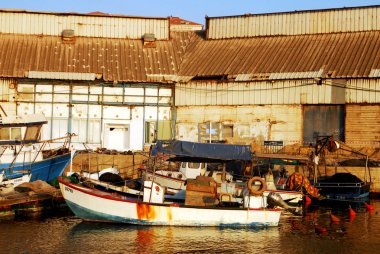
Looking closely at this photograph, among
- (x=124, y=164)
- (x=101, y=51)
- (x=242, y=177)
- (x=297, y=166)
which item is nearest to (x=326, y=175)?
(x=297, y=166)

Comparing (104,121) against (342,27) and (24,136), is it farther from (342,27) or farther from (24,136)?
(342,27)

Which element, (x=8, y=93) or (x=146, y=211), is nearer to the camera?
(x=146, y=211)

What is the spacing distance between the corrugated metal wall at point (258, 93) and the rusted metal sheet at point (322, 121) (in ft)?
2.07

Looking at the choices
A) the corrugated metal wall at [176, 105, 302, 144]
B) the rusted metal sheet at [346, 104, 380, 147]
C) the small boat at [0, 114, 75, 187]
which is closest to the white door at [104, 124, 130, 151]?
the corrugated metal wall at [176, 105, 302, 144]

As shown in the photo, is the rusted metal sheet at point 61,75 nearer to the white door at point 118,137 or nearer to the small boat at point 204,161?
the white door at point 118,137

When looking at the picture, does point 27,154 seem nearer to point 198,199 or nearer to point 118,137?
point 118,137

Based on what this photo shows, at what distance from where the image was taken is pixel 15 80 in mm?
49344

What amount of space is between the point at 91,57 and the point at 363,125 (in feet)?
73.4

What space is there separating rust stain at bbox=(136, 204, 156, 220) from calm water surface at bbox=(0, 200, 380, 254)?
0.55 metres

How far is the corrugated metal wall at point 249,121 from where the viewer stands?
47281mm

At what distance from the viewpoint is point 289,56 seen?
50.2 meters

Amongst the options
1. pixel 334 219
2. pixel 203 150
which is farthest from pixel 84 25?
pixel 334 219

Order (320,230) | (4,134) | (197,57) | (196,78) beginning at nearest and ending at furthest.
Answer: (320,230)
(4,134)
(196,78)
(197,57)

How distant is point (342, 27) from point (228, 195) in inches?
1091
